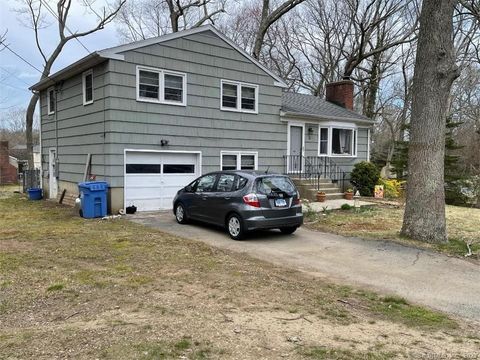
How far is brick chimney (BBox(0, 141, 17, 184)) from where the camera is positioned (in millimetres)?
30203

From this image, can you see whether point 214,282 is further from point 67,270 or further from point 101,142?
point 101,142

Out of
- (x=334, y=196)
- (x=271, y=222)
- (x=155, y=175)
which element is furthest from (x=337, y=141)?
(x=271, y=222)

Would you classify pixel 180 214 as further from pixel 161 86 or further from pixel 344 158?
pixel 344 158

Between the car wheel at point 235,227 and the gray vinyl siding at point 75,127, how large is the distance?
17.6 ft

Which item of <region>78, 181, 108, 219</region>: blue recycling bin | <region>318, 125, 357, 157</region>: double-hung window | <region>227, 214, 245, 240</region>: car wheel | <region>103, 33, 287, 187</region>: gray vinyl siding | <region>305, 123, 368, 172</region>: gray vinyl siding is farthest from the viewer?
<region>318, 125, 357, 157</region>: double-hung window

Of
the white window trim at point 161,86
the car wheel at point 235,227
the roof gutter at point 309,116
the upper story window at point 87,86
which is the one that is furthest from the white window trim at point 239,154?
the car wheel at point 235,227

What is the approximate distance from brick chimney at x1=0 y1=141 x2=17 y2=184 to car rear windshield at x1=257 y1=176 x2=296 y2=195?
27165 millimetres

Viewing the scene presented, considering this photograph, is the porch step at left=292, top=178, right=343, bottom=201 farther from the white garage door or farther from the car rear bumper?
the car rear bumper

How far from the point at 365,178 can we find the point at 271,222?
11.0 meters

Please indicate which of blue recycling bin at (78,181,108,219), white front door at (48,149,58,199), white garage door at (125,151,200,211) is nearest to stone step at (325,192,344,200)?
white garage door at (125,151,200,211)

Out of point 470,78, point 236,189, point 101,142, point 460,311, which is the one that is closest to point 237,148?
point 101,142

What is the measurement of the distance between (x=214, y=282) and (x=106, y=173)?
7827mm

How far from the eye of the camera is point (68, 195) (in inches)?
625

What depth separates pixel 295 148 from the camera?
17.8m
